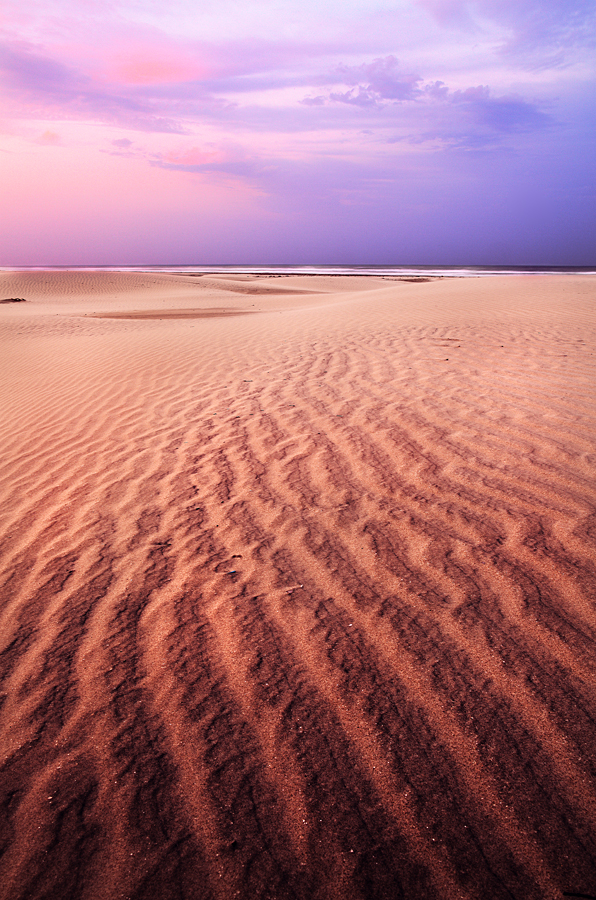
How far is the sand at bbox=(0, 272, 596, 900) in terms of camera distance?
1467 mm

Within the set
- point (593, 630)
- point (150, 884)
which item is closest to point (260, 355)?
point (593, 630)

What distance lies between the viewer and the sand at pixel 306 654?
4.81 ft

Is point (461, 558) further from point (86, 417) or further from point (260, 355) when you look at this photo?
point (260, 355)

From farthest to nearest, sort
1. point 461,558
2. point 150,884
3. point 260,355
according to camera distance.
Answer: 1. point 260,355
2. point 461,558
3. point 150,884

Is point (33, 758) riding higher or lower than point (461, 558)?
lower

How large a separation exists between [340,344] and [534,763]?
7.52 m

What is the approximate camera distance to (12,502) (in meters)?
3.88

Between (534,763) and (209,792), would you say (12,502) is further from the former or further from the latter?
(534,763)

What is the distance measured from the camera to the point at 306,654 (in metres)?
2.15

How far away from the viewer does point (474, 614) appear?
231 centimetres

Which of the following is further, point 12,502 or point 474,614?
point 12,502

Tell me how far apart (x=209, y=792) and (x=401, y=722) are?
0.68 m

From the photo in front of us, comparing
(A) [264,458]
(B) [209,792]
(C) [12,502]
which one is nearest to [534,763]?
(B) [209,792]

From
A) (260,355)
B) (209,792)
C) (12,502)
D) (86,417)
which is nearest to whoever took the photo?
(209,792)
